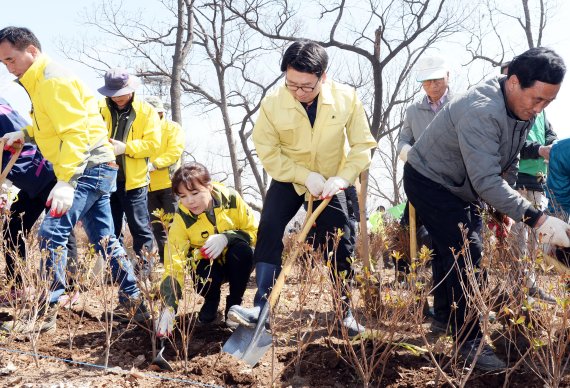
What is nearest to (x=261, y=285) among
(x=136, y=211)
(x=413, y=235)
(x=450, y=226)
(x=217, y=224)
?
(x=217, y=224)

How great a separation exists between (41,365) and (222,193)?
1.39m

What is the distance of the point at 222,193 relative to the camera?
3.47m

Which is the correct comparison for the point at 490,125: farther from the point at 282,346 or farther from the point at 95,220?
the point at 95,220

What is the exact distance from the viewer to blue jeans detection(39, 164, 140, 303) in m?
3.24

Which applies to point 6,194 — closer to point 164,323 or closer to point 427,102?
point 164,323

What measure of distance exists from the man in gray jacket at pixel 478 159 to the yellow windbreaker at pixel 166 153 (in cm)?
289

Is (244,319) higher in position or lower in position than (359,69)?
lower

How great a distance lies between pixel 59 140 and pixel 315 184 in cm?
158

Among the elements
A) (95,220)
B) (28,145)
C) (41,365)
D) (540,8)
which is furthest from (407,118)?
(540,8)

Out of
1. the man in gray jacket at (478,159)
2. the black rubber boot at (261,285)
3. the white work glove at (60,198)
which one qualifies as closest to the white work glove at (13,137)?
the white work glove at (60,198)

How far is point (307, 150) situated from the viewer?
3334 mm

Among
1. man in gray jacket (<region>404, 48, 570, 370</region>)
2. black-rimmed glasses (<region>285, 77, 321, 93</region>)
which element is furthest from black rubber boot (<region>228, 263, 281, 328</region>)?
black-rimmed glasses (<region>285, 77, 321, 93</region>)

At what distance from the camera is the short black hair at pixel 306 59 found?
306 cm

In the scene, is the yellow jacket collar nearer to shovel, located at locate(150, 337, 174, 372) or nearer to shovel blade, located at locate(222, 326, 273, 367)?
shovel, located at locate(150, 337, 174, 372)
